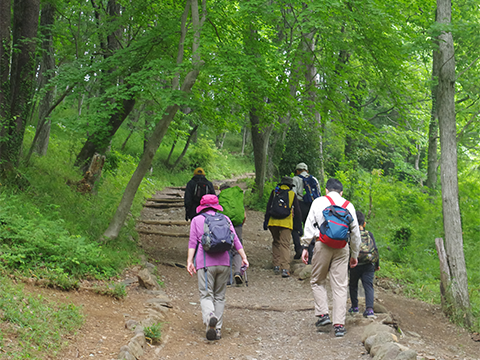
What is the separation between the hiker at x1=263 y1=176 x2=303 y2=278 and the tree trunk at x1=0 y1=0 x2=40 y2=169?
18.3 feet

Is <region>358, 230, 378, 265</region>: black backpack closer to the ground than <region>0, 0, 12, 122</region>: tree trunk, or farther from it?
closer to the ground

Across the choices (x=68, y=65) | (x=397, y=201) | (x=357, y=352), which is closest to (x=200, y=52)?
(x=68, y=65)

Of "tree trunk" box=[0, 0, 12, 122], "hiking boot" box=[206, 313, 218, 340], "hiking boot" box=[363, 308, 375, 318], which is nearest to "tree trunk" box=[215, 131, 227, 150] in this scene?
"tree trunk" box=[0, 0, 12, 122]

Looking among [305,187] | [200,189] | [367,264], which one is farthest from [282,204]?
[367,264]

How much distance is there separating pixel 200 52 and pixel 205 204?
3.58m

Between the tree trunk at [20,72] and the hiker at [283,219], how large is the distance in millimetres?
5573

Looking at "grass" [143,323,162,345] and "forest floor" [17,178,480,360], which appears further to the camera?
"grass" [143,323,162,345]

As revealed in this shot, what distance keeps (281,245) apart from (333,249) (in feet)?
11.7

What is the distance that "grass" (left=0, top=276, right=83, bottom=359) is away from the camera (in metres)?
3.65

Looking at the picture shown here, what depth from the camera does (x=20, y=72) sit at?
8.72m

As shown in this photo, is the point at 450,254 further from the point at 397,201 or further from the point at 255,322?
the point at 397,201

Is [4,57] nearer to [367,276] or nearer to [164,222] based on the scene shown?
[164,222]

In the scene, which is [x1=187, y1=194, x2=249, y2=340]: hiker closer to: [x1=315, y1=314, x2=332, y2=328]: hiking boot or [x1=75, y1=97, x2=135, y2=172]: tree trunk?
[x1=315, y1=314, x2=332, y2=328]: hiking boot

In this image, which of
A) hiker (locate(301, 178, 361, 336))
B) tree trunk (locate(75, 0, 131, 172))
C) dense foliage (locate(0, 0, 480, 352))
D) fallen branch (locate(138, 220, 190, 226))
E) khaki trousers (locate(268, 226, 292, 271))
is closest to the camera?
hiker (locate(301, 178, 361, 336))
